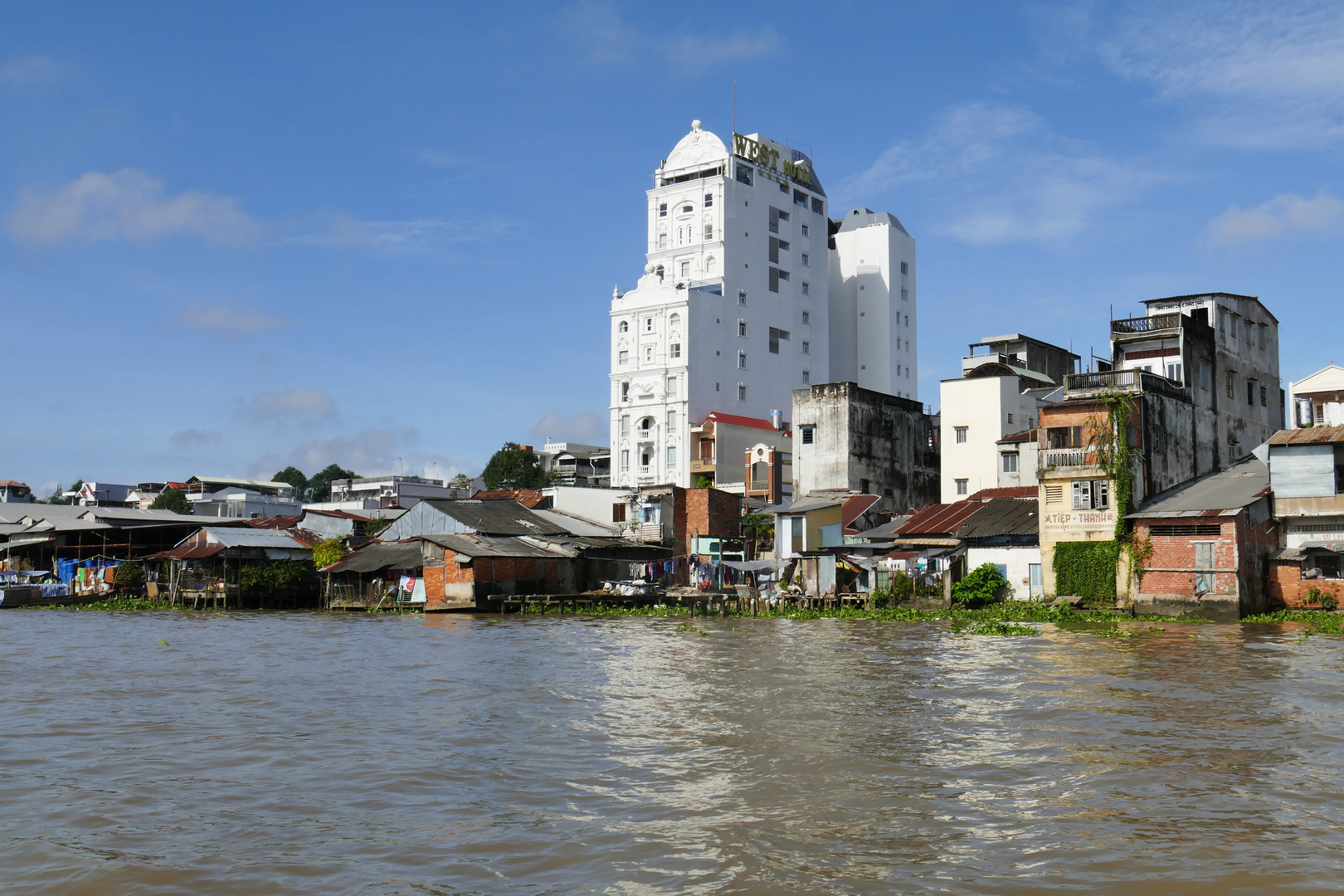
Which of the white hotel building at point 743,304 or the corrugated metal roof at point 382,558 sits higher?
the white hotel building at point 743,304

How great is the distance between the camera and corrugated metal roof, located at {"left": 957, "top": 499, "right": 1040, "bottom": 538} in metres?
44.3

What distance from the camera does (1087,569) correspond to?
135 ft

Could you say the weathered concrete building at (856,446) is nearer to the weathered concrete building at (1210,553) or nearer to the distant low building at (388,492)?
the weathered concrete building at (1210,553)

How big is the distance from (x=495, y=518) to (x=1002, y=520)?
25.2 m

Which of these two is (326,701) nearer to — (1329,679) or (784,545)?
(1329,679)

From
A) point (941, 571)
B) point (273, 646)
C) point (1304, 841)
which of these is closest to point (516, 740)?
point (1304, 841)

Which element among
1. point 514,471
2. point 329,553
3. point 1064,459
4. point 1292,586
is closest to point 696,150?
point 514,471

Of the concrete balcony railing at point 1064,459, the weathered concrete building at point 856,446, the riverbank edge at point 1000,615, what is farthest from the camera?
the weathered concrete building at point 856,446

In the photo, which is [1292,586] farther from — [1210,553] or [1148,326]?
[1148,326]

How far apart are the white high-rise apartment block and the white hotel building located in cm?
11

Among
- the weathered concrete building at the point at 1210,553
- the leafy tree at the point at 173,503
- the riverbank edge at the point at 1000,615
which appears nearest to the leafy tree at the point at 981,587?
the riverbank edge at the point at 1000,615

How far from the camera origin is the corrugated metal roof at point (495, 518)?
180 ft

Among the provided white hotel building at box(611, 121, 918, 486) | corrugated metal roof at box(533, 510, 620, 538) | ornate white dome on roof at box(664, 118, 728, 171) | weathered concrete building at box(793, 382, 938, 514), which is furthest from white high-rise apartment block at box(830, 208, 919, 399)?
corrugated metal roof at box(533, 510, 620, 538)

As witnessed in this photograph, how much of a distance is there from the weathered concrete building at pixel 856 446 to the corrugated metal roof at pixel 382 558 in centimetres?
2160
